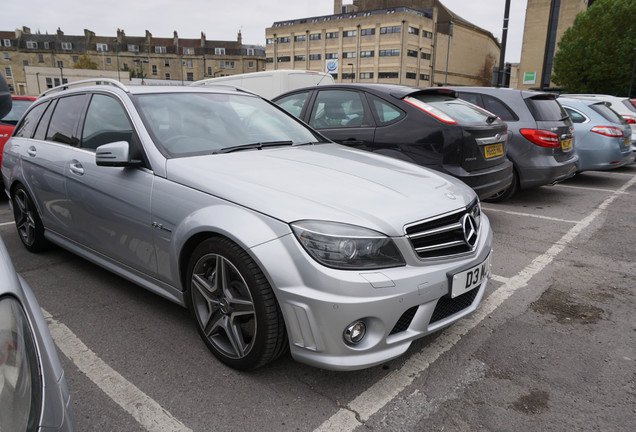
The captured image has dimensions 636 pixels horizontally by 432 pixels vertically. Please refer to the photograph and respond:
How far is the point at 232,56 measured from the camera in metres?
100

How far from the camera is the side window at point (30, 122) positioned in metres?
4.36

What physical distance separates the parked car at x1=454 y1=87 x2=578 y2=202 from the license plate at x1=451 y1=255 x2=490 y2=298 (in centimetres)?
417

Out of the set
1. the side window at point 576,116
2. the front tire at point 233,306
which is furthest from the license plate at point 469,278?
the side window at point 576,116

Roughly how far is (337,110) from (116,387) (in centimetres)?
399

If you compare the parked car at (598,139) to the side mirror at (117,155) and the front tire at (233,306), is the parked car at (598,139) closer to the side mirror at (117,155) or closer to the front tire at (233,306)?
the front tire at (233,306)

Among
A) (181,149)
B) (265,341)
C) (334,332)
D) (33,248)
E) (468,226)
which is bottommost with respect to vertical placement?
(33,248)

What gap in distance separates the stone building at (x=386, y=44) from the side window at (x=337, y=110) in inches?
2865

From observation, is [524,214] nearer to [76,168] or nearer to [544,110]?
[544,110]

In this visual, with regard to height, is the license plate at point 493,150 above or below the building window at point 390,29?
below

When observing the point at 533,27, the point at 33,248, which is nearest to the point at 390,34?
the point at 533,27

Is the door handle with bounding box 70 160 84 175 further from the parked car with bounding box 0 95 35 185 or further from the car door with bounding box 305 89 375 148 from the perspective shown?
the parked car with bounding box 0 95 35 185

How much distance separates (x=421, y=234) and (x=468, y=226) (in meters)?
0.47

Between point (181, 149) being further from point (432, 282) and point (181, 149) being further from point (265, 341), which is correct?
point (432, 282)

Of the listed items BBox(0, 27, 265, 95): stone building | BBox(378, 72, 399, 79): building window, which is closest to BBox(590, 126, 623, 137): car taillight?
BBox(378, 72, 399, 79): building window
